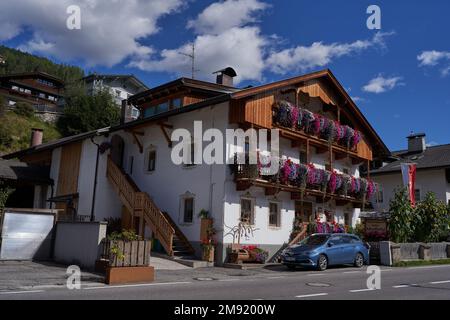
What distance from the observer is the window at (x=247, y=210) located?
21203 millimetres

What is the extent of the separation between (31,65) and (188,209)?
358ft

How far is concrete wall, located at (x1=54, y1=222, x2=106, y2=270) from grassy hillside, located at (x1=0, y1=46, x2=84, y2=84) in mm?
93236

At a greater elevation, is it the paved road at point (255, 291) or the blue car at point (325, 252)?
the blue car at point (325, 252)

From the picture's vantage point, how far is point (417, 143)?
142 ft

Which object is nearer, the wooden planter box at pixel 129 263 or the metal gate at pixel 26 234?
the wooden planter box at pixel 129 263

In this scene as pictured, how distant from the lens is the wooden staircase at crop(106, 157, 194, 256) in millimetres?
20375

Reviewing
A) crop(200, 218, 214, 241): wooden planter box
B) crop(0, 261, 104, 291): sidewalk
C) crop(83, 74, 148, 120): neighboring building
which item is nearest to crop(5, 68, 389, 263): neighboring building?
crop(200, 218, 214, 241): wooden planter box

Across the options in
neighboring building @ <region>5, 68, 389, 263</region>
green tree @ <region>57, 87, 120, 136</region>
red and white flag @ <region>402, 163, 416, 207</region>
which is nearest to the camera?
neighboring building @ <region>5, 68, 389, 263</region>

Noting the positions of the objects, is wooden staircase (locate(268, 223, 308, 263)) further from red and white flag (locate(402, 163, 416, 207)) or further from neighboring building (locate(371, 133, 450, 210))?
Result: neighboring building (locate(371, 133, 450, 210))

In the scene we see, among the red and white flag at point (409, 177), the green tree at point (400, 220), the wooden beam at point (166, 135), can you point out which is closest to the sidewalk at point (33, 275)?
the wooden beam at point (166, 135)

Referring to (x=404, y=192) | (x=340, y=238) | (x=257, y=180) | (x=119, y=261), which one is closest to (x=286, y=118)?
(x=257, y=180)

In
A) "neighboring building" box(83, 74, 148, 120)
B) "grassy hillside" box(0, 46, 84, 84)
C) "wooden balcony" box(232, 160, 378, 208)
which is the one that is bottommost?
"wooden balcony" box(232, 160, 378, 208)

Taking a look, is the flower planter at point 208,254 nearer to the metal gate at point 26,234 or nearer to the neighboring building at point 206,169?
the neighboring building at point 206,169

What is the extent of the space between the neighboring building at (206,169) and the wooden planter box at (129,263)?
6681 mm
